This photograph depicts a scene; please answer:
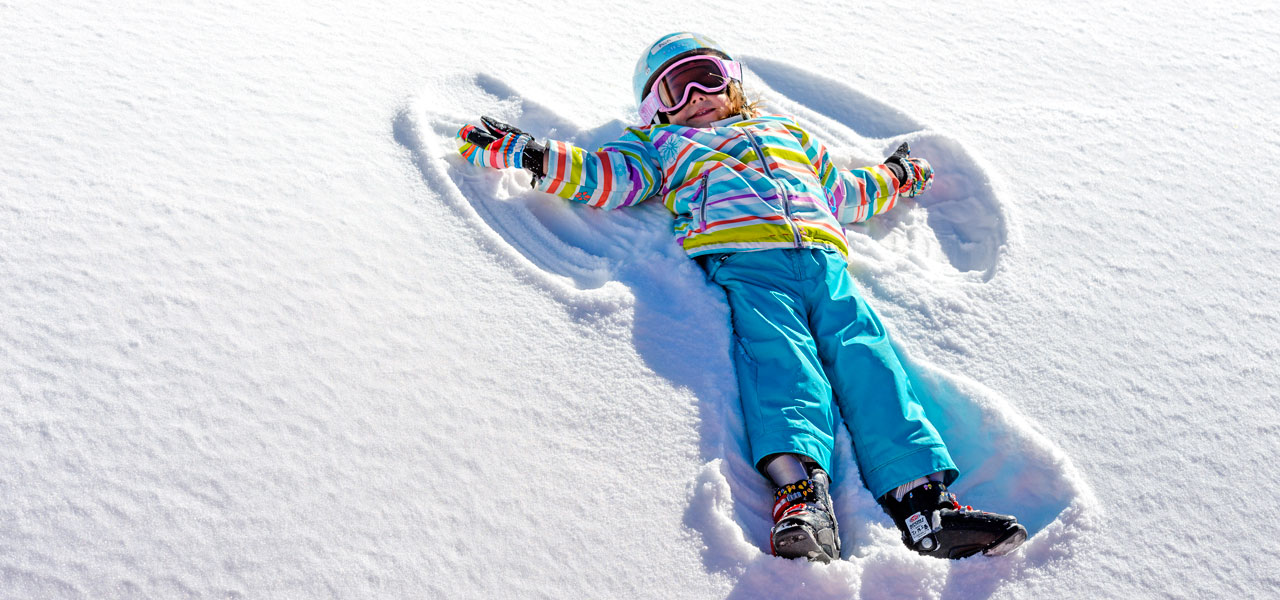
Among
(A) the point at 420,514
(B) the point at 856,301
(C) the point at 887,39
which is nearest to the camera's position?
(A) the point at 420,514

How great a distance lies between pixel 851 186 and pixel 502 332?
4.00 ft

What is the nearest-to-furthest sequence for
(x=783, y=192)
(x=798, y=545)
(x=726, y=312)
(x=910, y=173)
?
(x=798, y=545) < (x=726, y=312) < (x=783, y=192) < (x=910, y=173)

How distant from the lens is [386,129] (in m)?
2.51

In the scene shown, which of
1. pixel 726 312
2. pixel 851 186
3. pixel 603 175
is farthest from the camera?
pixel 851 186

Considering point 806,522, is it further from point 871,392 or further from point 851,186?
point 851,186

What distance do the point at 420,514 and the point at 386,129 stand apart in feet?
4.34

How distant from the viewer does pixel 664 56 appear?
2740 mm

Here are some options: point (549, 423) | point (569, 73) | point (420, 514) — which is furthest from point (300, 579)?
point (569, 73)

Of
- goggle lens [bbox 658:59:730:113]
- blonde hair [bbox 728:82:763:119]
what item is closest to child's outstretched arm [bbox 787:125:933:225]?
blonde hair [bbox 728:82:763:119]

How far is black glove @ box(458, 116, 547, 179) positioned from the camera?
2.41m

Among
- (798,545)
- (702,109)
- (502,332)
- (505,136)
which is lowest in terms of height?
(798,545)

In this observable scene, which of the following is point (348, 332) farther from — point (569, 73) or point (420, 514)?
point (569, 73)

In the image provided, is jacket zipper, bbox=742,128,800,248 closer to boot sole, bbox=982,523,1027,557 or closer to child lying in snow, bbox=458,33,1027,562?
child lying in snow, bbox=458,33,1027,562

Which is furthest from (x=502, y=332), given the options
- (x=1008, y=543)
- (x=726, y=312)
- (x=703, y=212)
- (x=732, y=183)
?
(x=1008, y=543)
